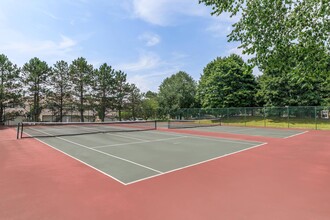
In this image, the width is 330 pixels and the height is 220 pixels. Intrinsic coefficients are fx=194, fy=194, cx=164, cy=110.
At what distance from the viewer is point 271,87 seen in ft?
106

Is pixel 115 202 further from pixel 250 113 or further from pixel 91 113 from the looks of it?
pixel 91 113

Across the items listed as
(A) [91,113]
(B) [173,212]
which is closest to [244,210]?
(B) [173,212]

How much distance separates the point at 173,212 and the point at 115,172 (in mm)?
3062

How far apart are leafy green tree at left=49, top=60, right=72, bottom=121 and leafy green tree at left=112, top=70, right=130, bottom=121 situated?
8.07m

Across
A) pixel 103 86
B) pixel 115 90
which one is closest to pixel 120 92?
pixel 115 90

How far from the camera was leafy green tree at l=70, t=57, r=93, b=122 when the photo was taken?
34.9 metres

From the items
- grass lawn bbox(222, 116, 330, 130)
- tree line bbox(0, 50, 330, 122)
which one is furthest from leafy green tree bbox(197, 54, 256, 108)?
grass lawn bbox(222, 116, 330, 130)

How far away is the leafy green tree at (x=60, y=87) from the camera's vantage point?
3444 centimetres

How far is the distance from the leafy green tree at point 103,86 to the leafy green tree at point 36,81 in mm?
8204

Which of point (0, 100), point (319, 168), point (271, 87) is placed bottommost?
point (319, 168)

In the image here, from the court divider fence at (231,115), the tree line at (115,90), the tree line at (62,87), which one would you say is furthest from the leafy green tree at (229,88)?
the tree line at (62,87)

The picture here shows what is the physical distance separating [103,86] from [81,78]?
406 centimetres

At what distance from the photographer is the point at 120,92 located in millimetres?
39250

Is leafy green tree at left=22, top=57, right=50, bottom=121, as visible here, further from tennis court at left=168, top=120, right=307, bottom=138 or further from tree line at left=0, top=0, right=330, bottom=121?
tennis court at left=168, top=120, right=307, bottom=138
